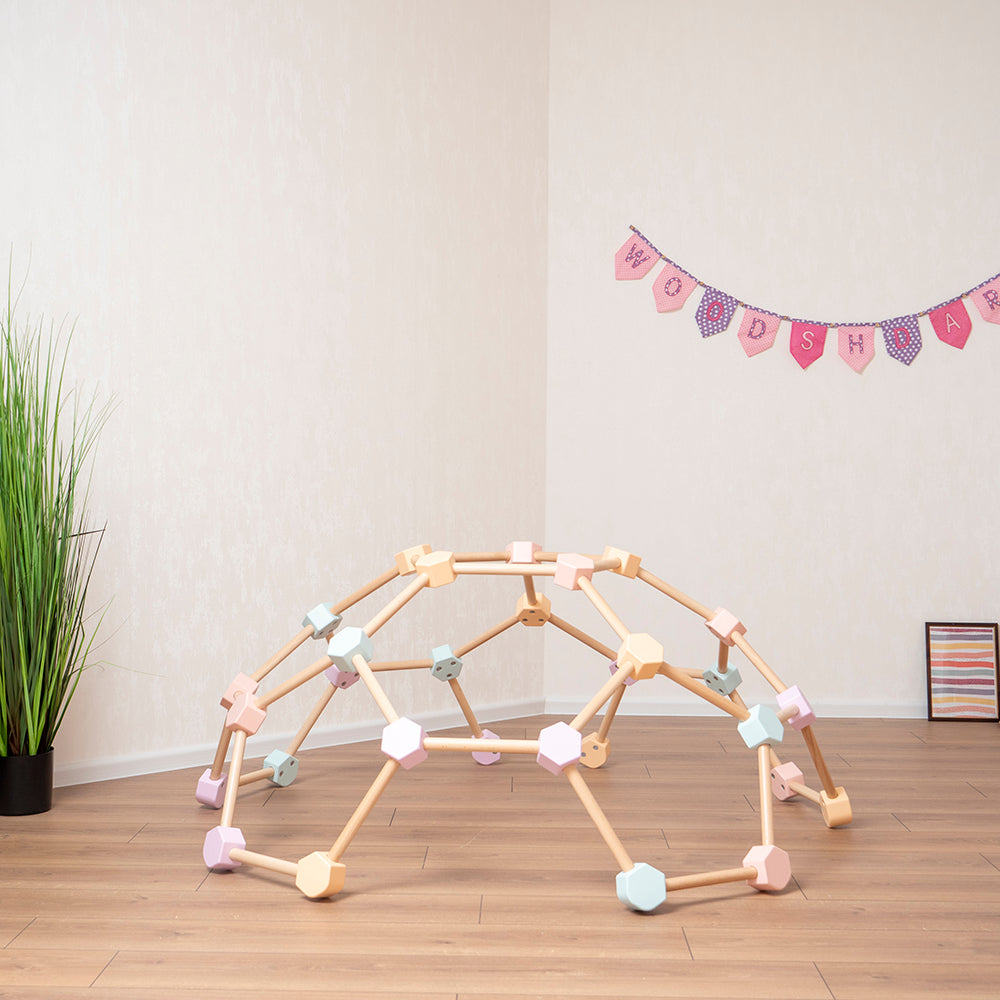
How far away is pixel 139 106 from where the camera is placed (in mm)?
2475

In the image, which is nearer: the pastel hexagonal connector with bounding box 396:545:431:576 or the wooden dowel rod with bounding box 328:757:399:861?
the wooden dowel rod with bounding box 328:757:399:861

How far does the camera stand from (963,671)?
3.17 m

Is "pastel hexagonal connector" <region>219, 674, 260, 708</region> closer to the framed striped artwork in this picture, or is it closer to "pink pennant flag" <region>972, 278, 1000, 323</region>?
Answer: the framed striped artwork

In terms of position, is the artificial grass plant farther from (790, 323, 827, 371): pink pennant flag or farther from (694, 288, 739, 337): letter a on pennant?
(790, 323, 827, 371): pink pennant flag

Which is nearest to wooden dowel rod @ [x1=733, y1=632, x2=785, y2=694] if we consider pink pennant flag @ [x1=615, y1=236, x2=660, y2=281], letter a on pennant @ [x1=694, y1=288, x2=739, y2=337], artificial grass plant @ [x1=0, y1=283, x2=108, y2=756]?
artificial grass plant @ [x1=0, y1=283, x2=108, y2=756]

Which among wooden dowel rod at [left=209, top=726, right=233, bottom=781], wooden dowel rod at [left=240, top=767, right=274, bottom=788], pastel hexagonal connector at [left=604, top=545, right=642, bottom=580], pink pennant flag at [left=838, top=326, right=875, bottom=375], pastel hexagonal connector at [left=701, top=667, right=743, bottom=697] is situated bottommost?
wooden dowel rod at [left=240, top=767, right=274, bottom=788]

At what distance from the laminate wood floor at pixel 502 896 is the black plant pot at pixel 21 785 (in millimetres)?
42

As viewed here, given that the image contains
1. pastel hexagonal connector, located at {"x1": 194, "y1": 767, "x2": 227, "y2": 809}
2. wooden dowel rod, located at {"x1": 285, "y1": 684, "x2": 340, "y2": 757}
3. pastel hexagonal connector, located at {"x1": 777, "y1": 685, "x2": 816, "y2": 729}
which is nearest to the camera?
pastel hexagonal connector, located at {"x1": 777, "y1": 685, "x2": 816, "y2": 729}

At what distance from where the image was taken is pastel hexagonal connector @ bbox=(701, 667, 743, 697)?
7.61 feet

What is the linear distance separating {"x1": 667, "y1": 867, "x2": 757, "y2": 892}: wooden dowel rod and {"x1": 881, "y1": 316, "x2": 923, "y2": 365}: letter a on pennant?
6.84ft

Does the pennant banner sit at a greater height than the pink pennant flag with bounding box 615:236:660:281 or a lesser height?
lesser

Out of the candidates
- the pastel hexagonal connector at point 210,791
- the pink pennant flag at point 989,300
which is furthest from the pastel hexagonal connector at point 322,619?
the pink pennant flag at point 989,300

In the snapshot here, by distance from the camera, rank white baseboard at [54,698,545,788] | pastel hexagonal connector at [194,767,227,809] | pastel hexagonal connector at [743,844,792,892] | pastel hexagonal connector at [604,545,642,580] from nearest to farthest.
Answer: pastel hexagonal connector at [743,844,792,892], pastel hexagonal connector at [604,545,642,580], pastel hexagonal connector at [194,767,227,809], white baseboard at [54,698,545,788]

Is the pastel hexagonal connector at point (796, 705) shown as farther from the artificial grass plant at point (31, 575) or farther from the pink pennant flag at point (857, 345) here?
the pink pennant flag at point (857, 345)
